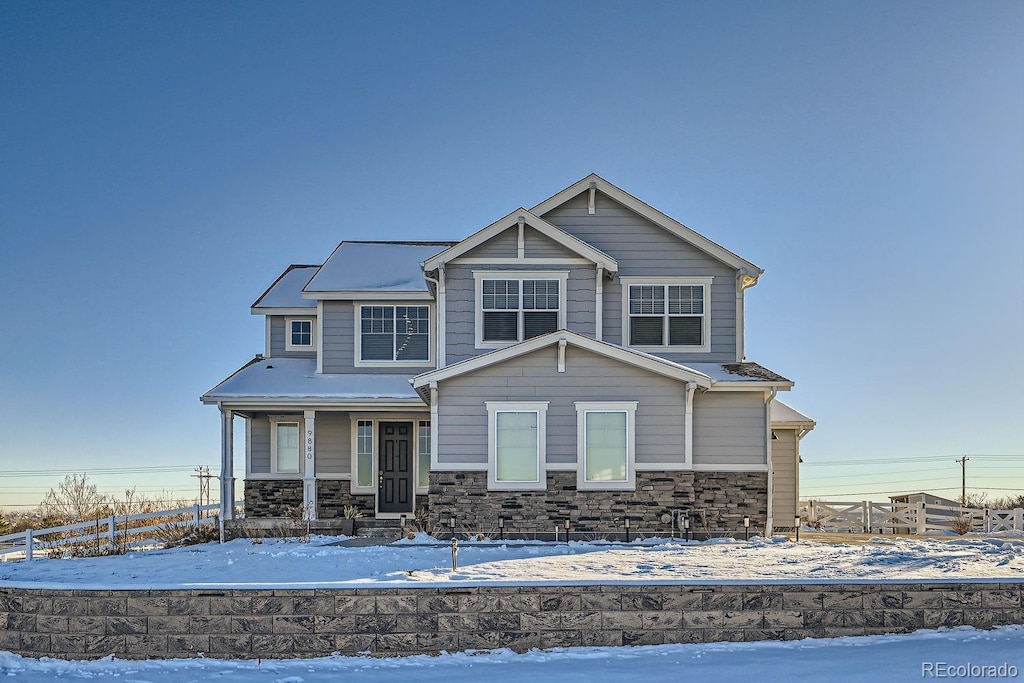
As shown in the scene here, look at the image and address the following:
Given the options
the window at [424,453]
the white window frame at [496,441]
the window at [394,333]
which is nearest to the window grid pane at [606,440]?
the white window frame at [496,441]

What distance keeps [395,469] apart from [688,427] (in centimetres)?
748

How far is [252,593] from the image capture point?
1059 centimetres

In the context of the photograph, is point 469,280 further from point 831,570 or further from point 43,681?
point 43,681

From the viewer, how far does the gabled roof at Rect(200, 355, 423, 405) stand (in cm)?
2084

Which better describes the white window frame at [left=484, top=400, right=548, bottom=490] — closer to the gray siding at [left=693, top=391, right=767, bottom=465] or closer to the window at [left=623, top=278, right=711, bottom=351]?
the gray siding at [left=693, top=391, right=767, bottom=465]

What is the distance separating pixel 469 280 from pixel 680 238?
198 inches

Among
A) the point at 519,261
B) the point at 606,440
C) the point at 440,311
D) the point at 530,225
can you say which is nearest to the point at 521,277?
the point at 519,261

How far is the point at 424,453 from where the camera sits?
22312mm

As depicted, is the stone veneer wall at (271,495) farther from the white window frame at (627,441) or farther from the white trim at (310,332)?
the white window frame at (627,441)

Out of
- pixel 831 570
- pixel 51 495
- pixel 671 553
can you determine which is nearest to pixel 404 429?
pixel 671 553

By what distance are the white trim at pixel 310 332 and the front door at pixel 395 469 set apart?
3.46 metres

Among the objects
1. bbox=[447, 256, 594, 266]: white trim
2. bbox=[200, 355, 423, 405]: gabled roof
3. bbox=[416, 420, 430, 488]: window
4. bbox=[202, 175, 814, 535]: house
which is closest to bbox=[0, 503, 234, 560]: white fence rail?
bbox=[202, 175, 814, 535]: house

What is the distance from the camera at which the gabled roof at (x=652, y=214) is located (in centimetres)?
2128

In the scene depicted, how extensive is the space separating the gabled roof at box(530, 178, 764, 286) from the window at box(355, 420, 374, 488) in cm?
667
